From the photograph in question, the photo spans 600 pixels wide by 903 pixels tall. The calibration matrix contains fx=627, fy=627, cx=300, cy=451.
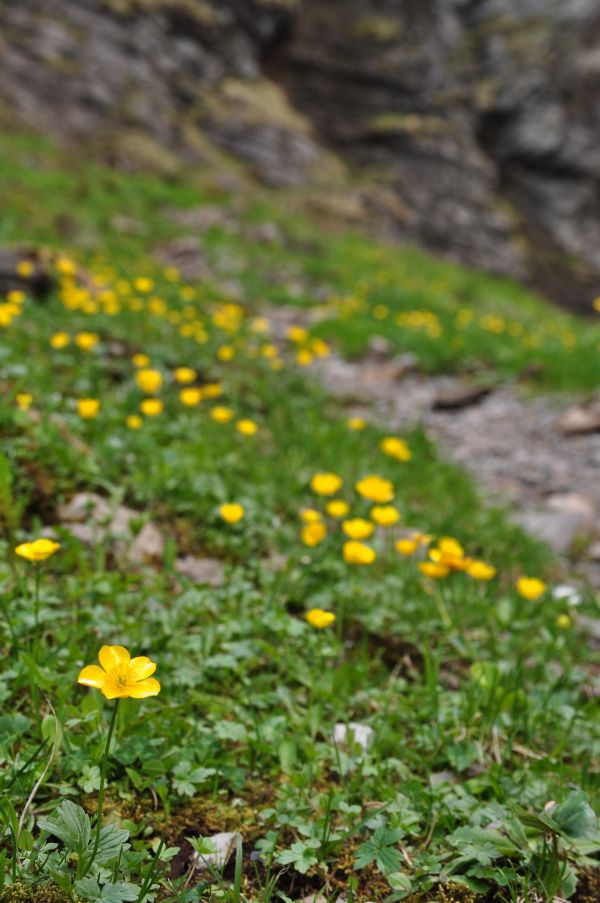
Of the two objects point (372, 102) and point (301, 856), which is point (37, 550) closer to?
point (301, 856)

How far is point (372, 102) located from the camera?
22.1 m

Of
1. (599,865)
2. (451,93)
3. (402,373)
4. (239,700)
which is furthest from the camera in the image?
(451,93)

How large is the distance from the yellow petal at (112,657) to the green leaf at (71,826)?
0.28 meters

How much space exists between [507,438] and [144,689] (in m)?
5.01

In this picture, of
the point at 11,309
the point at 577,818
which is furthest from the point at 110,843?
the point at 11,309

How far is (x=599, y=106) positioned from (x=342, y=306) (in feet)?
76.3

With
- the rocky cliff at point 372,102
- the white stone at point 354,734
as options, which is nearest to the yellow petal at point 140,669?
the white stone at point 354,734

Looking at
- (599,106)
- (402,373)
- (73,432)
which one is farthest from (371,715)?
(599,106)

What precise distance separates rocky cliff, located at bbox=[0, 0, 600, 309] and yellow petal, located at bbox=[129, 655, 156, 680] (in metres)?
15.6

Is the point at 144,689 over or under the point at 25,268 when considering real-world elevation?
over

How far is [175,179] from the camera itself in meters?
14.9

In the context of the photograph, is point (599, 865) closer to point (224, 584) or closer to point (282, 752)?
point (282, 752)

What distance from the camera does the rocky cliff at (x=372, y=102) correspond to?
16.0m

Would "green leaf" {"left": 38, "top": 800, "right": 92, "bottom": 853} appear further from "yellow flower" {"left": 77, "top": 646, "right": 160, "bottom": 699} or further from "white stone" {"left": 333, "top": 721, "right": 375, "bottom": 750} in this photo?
"white stone" {"left": 333, "top": 721, "right": 375, "bottom": 750}
